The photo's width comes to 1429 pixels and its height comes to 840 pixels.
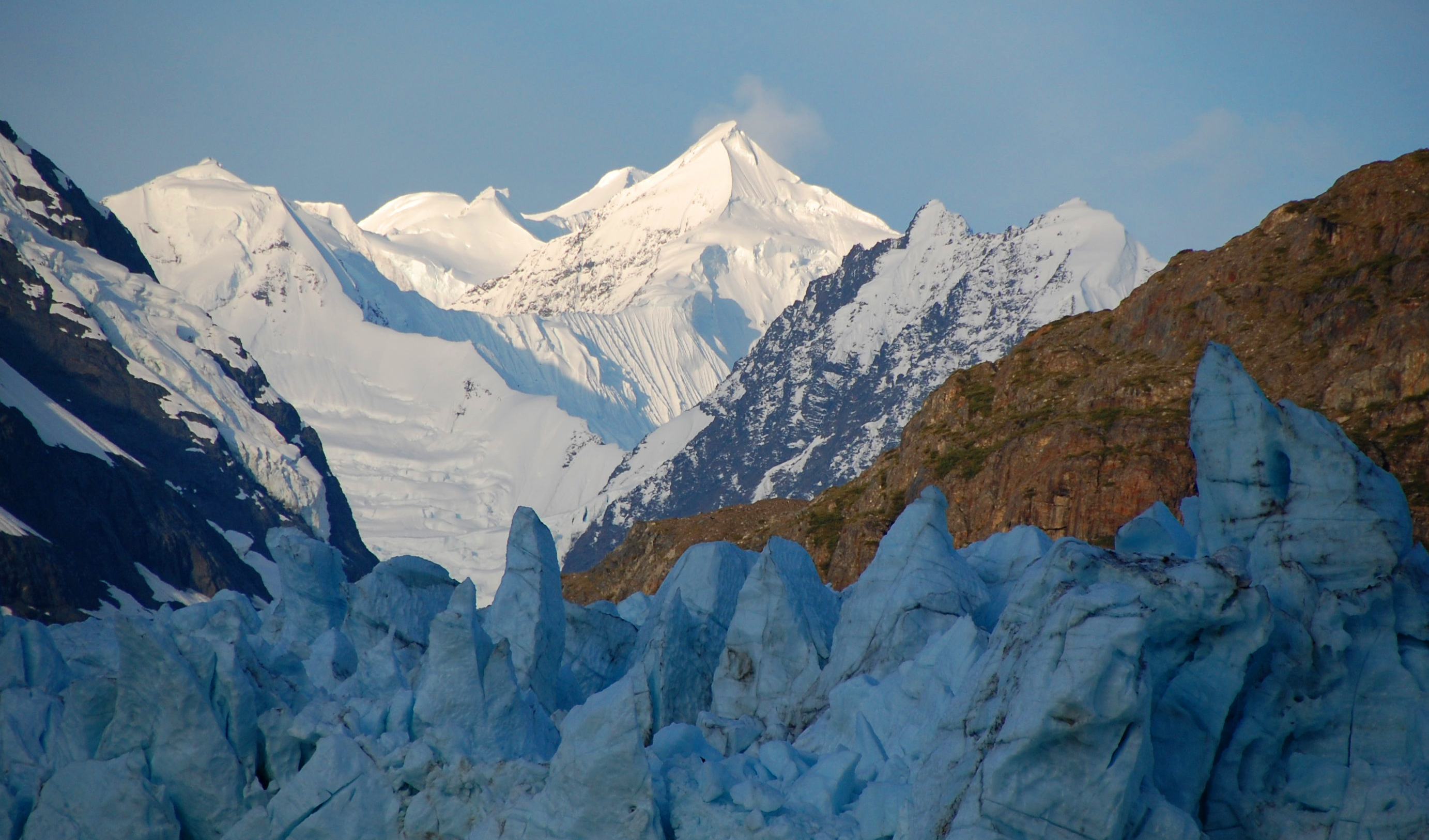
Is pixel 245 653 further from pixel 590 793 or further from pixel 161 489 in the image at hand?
pixel 161 489

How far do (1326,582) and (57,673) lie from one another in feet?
103

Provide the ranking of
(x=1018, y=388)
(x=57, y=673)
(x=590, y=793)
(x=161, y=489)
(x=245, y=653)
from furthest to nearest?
(x=161, y=489)
(x=1018, y=388)
(x=57, y=673)
(x=245, y=653)
(x=590, y=793)

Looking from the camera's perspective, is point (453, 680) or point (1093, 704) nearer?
point (1093, 704)

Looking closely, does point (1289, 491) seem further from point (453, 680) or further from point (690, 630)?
point (453, 680)

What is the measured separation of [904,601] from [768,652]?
3.82 meters

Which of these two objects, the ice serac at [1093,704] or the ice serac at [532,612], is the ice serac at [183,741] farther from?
the ice serac at [1093,704]

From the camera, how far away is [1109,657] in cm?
1881

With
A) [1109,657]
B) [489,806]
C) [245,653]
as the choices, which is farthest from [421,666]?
[1109,657]

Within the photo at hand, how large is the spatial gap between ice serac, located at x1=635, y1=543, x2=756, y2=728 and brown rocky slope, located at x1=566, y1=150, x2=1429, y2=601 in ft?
82.6

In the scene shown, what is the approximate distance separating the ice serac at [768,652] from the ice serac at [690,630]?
0.98 meters

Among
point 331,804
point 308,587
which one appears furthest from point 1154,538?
point 308,587

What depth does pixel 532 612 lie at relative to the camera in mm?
32562

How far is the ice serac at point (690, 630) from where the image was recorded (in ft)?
103

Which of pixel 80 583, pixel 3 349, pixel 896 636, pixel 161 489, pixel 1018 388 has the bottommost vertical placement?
pixel 896 636
